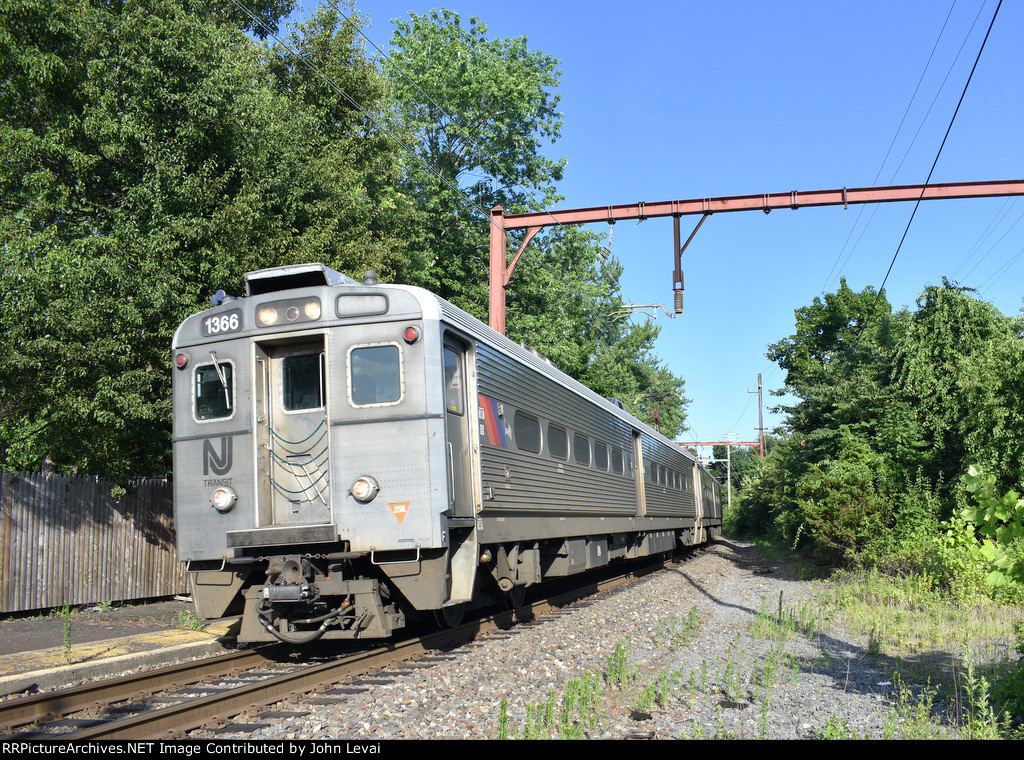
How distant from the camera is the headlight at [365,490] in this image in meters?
7.11

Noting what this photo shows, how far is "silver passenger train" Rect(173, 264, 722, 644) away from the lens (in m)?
7.11

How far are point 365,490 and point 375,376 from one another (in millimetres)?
1070

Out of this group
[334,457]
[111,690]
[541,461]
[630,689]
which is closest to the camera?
[111,690]

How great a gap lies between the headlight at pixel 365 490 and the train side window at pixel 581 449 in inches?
209

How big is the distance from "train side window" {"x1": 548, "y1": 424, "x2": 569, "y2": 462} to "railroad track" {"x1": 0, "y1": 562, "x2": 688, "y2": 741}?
3363 millimetres

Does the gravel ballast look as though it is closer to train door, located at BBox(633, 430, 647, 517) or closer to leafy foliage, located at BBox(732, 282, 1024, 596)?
leafy foliage, located at BBox(732, 282, 1024, 596)

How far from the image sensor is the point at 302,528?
7.11 meters

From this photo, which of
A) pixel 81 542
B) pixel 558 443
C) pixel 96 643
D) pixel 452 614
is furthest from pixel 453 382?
pixel 81 542

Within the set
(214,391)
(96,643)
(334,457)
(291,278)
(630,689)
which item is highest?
(291,278)

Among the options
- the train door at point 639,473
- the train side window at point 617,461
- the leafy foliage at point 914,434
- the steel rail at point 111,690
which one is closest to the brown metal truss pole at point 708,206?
the leafy foliage at point 914,434

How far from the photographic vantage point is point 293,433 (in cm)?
780

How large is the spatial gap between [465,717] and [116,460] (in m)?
8.22

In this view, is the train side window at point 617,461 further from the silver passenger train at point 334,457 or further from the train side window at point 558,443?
the silver passenger train at point 334,457

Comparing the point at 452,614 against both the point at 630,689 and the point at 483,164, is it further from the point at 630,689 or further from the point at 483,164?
the point at 483,164
